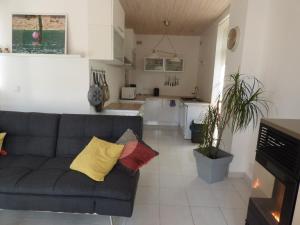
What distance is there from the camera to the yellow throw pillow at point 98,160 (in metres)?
1.87

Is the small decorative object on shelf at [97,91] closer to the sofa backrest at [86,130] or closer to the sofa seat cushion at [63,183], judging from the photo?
the sofa backrest at [86,130]

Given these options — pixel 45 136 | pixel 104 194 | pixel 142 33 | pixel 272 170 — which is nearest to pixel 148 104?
pixel 142 33

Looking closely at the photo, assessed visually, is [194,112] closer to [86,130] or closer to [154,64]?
[154,64]

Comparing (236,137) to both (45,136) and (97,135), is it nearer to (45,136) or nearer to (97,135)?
(97,135)

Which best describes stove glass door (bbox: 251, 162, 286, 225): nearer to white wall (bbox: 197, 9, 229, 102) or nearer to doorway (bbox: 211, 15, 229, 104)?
doorway (bbox: 211, 15, 229, 104)

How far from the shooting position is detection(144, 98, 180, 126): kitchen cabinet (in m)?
5.56

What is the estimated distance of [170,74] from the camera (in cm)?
627

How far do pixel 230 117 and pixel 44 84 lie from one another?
255 centimetres

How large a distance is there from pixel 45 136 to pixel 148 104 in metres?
3.43

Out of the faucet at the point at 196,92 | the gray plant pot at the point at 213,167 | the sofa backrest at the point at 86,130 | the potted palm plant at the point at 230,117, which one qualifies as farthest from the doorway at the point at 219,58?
the sofa backrest at the point at 86,130

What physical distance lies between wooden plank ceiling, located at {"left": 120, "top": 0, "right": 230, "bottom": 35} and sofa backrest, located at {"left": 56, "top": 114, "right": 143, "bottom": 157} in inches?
89.2

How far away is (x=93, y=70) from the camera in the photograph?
3.16 metres

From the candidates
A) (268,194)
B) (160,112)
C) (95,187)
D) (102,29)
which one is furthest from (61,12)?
(160,112)

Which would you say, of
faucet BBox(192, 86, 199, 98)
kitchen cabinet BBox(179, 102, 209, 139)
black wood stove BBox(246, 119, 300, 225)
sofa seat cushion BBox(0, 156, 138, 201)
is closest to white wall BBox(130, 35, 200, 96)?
faucet BBox(192, 86, 199, 98)
